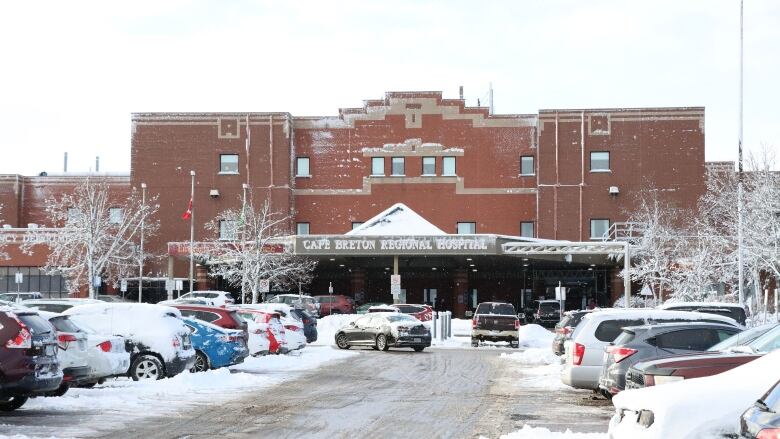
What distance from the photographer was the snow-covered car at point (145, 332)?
19.9 m

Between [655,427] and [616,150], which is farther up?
[616,150]

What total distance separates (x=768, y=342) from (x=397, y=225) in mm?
44460

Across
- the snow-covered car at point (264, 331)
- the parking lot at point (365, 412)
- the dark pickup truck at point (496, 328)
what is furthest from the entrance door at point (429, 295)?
the parking lot at point (365, 412)

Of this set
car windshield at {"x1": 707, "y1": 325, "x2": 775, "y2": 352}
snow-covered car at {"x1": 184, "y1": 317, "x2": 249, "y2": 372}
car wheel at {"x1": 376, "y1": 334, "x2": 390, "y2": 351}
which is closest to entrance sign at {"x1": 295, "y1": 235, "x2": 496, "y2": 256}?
car wheel at {"x1": 376, "y1": 334, "x2": 390, "y2": 351}

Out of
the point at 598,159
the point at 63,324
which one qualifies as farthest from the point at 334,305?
the point at 63,324

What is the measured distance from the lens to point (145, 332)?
20000 millimetres

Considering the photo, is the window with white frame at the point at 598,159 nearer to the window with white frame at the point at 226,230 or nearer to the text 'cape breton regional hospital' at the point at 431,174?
the text 'cape breton regional hospital' at the point at 431,174

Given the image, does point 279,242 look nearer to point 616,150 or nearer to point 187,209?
point 187,209

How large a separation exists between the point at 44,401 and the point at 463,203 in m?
52.0

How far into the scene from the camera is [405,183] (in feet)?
222

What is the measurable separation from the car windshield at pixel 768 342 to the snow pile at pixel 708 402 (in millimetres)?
6739

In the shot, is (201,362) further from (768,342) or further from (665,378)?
(665,378)

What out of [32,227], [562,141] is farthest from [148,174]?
[562,141]

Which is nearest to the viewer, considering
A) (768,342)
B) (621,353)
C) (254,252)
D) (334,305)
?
(768,342)
